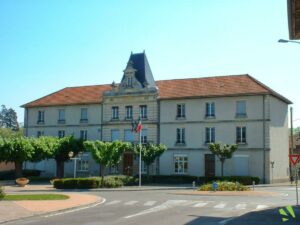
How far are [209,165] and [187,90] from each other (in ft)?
28.2

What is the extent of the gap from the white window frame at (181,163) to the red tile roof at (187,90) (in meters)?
6.28

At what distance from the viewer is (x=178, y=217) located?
1736cm

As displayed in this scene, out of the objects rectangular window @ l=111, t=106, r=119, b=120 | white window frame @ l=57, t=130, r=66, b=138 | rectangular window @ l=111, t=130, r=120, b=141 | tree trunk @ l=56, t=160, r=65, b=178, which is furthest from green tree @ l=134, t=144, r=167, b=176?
white window frame @ l=57, t=130, r=66, b=138

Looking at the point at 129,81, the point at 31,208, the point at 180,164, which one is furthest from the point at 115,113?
the point at 31,208

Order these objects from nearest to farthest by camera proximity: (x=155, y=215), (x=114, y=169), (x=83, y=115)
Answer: (x=155, y=215) < (x=114, y=169) < (x=83, y=115)

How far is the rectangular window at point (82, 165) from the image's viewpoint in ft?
A: 176

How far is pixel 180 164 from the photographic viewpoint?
48938mm

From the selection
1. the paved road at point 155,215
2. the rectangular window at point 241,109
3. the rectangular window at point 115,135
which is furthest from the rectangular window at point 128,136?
the paved road at point 155,215

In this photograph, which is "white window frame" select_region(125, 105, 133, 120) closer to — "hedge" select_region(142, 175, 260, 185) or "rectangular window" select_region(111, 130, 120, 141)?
"rectangular window" select_region(111, 130, 120, 141)

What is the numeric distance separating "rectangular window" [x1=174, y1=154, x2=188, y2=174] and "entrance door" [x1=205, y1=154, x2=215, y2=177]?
222cm

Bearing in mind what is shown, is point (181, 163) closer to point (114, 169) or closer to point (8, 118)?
point (114, 169)

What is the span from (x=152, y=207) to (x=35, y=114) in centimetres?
3964

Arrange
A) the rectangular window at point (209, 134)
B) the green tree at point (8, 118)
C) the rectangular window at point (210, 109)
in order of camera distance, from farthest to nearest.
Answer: the green tree at point (8, 118) → the rectangular window at point (210, 109) → the rectangular window at point (209, 134)

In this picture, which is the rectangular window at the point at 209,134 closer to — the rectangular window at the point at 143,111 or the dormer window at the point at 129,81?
the rectangular window at the point at 143,111
